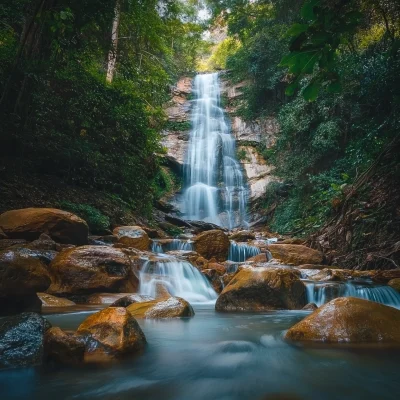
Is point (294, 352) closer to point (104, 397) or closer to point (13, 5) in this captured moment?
point (104, 397)

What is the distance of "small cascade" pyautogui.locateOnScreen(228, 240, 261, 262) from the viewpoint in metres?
10.4

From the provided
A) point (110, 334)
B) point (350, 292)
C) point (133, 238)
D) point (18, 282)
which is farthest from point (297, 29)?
point (133, 238)

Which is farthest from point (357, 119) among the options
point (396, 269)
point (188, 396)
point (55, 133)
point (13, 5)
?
point (188, 396)

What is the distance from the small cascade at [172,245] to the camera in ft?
31.9

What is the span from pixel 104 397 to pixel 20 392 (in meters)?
0.51

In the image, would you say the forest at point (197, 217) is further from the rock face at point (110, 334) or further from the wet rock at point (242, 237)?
the wet rock at point (242, 237)

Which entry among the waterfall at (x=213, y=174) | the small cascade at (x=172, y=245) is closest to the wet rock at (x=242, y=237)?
the small cascade at (x=172, y=245)

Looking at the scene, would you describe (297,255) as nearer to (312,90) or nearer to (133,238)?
(133,238)

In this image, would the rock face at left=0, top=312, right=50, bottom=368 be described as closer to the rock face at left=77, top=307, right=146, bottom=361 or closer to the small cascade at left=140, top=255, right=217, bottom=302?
the rock face at left=77, top=307, right=146, bottom=361

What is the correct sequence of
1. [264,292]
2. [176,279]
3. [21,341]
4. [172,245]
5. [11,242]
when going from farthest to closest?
[172,245]
[176,279]
[11,242]
[264,292]
[21,341]

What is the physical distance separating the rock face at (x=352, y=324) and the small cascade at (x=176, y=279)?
3.82 metres

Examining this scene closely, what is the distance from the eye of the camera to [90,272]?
551 centimetres

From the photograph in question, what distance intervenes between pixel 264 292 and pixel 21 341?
11.6 feet

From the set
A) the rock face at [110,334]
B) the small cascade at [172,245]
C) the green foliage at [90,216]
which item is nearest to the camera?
the rock face at [110,334]
